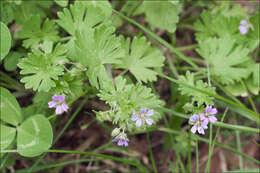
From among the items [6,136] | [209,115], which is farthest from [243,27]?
[6,136]

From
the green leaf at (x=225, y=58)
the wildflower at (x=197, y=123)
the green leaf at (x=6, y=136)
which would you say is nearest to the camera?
the wildflower at (x=197, y=123)

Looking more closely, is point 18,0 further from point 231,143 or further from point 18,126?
point 231,143

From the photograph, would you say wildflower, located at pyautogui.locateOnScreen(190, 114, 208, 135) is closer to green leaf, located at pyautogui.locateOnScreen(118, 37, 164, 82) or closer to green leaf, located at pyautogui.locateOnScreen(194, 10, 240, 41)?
green leaf, located at pyautogui.locateOnScreen(118, 37, 164, 82)

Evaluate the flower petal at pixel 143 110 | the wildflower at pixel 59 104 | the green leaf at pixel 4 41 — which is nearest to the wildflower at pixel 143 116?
the flower petal at pixel 143 110

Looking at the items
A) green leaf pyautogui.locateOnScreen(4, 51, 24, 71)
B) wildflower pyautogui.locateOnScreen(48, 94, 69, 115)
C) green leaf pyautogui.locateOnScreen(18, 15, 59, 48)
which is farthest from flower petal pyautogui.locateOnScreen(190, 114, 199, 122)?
green leaf pyautogui.locateOnScreen(4, 51, 24, 71)

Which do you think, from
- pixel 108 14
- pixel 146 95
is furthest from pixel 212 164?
pixel 108 14

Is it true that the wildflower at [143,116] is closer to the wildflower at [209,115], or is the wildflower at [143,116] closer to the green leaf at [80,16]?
the wildflower at [209,115]

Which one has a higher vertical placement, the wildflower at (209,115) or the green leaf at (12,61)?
the green leaf at (12,61)
